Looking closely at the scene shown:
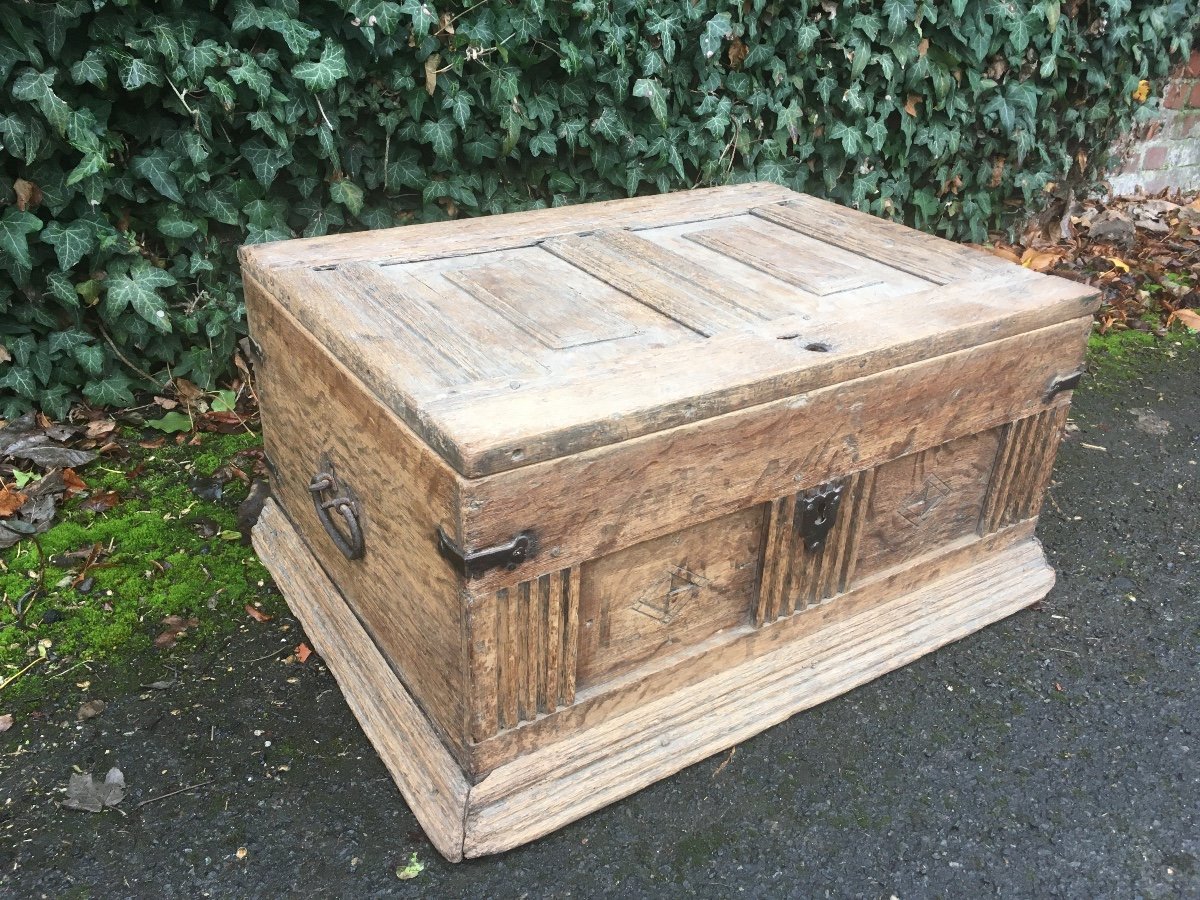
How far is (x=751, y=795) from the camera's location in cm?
170

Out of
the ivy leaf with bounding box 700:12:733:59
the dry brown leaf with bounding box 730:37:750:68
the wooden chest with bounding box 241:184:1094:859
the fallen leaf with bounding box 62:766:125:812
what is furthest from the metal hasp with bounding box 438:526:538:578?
the dry brown leaf with bounding box 730:37:750:68

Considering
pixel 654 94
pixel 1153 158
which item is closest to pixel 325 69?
pixel 654 94

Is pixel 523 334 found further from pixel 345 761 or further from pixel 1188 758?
pixel 1188 758

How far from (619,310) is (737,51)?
1.63 meters

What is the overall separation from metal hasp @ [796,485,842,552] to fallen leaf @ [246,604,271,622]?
1.14 metres

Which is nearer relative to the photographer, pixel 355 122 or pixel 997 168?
pixel 355 122

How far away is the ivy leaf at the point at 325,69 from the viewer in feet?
7.88

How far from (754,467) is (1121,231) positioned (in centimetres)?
336

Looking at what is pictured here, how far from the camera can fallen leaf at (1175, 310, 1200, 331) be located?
145 inches

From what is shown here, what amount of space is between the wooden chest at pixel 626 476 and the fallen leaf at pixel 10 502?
26.6 inches

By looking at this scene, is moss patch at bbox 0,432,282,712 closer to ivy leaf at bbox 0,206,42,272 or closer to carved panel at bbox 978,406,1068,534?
ivy leaf at bbox 0,206,42,272

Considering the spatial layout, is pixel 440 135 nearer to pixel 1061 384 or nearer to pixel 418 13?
pixel 418 13

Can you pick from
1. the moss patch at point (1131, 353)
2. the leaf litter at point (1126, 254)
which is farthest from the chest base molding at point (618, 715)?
the leaf litter at point (1126, 254)

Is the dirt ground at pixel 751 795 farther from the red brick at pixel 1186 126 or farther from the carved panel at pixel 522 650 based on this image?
the red brick at pixel 1186 126
